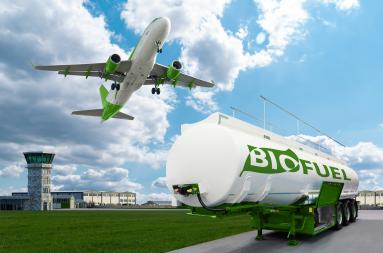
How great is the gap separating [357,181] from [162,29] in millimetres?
16723

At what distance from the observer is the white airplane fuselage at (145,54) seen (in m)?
27.7

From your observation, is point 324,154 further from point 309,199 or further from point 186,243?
point 186,243

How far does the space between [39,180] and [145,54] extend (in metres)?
65.8

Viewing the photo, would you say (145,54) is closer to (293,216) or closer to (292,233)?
(293,216)

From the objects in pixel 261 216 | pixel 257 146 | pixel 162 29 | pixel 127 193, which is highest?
pixel 162 29

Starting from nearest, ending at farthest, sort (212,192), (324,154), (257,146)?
(212,192)
(257,146)
(324,154)

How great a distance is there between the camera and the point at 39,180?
8438cm

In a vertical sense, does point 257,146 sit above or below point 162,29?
below

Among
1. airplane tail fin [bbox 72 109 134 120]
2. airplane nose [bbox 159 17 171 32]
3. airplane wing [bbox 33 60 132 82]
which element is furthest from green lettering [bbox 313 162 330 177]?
airplane tail fin [bbox 72 109 134 120]

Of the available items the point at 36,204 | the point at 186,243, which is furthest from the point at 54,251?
the point at 36,204

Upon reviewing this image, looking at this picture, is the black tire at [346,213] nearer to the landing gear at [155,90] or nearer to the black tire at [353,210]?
the black tire at [353,210]

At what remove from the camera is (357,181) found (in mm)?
18906

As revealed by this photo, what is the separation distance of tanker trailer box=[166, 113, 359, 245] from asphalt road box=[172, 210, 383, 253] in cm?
47

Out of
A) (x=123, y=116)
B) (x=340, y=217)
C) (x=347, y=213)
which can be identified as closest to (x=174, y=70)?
(x=123, y=116)
